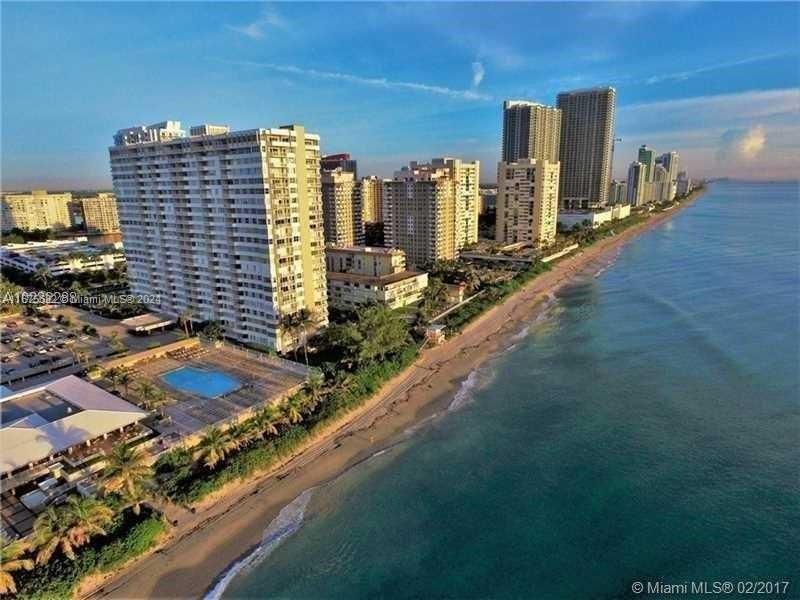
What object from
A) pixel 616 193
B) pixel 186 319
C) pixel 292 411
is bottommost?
pixel 292 411

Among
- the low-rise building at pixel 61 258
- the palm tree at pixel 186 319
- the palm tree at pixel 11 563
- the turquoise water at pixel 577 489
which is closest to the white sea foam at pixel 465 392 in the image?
the turquoise water at pixel 577 489

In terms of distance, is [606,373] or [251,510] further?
[606,373]

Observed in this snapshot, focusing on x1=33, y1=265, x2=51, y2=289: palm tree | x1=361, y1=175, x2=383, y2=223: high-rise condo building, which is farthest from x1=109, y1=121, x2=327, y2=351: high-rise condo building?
x1=361, y1=175, x2=383, y2=223: high-rise condo building

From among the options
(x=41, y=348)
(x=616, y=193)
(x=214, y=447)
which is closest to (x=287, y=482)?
A: (x=214, y=447)

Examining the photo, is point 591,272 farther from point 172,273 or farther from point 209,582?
point 209,582

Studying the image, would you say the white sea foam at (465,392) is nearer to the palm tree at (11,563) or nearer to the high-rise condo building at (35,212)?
the palm tree at (11,563)

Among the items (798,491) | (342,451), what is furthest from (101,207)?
(798,491)

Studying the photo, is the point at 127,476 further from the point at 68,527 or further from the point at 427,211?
the point at 427,211
